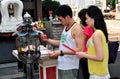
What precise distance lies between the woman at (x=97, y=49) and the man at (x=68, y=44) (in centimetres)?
14

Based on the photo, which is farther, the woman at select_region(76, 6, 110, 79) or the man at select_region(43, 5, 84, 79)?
the man at select_region(43, 5, 84, 79)

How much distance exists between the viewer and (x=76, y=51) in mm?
2701

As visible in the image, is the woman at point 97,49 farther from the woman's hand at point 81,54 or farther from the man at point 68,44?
the man at point 68,44

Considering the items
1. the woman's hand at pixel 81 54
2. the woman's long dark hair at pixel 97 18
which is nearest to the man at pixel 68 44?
the woman's hand at pixel 81 54

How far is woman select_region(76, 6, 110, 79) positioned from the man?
137mm

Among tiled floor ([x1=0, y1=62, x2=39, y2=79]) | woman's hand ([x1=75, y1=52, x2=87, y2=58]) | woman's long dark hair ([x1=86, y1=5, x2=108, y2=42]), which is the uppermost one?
woman's long dark hair ([x1=86, y1=5, x2=108, y2=42])

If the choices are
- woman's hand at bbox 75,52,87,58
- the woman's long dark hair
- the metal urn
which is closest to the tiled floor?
the metal urn

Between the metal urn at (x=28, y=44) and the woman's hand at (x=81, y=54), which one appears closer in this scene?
the woman's hand at (x=81, y=54)

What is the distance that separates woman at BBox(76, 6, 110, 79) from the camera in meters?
2.50

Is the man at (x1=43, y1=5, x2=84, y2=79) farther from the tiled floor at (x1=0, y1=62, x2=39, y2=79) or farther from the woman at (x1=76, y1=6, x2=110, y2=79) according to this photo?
the tiled floor at (x1=0, y1=62, x2=39, y2=79)

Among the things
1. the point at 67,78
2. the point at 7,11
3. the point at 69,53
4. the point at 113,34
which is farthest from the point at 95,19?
the point at 113,34

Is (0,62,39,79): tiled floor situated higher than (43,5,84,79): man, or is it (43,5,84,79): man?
(43,5,84,79): man

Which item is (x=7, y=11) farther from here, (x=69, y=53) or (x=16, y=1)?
(x=69, y=53)

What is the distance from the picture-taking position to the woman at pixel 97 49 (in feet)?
8.21
